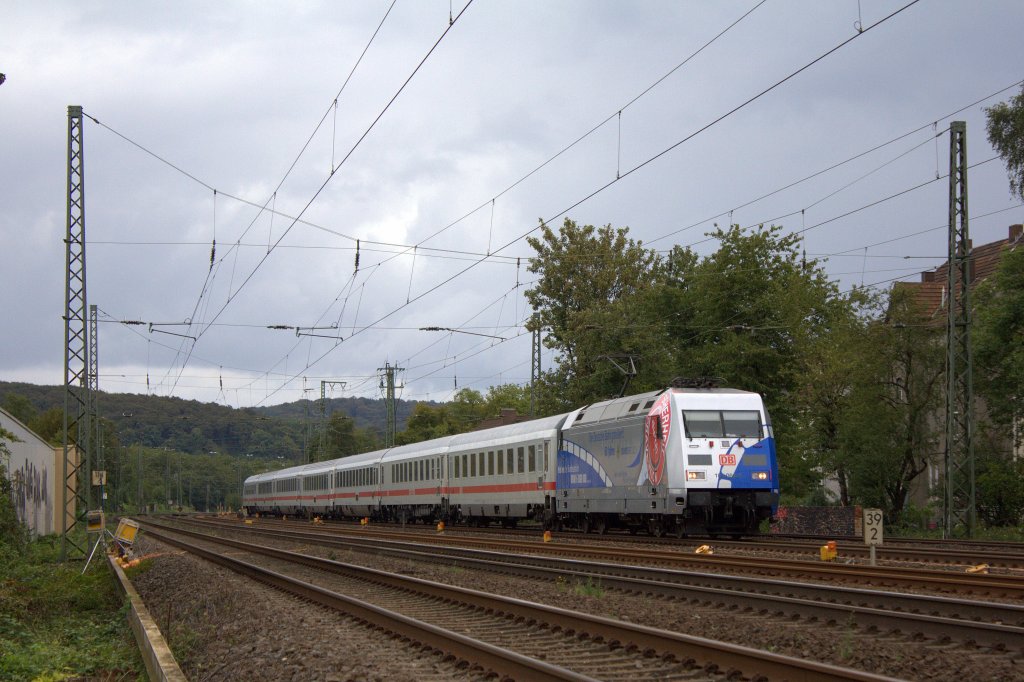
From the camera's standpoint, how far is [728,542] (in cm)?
2339

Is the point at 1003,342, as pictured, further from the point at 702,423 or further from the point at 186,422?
→ the point at 186,422

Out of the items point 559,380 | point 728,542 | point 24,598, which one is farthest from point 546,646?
point 559,380

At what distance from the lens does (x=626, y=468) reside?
25203 millimetres

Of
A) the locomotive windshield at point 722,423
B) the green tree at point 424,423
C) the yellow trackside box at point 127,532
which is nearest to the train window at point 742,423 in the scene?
the locomotive windshield at point 722,423

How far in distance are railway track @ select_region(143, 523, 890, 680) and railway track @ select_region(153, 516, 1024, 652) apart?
6.90ft

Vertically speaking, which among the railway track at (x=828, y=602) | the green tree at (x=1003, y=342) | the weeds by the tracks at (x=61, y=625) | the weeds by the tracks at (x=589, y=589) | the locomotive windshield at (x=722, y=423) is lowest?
the weeds by the tracks at (x=61, y=625)

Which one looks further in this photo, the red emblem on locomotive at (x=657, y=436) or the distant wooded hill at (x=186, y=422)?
the distant wooded hill at (x=186, y=422)

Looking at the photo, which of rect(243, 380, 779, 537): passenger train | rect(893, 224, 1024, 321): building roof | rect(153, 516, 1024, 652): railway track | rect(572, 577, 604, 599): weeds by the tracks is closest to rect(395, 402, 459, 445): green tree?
rect(893, 224, 1024, 321): building roof

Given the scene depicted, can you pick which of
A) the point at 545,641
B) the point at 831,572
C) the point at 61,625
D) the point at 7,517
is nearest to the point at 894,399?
the point at 831,572

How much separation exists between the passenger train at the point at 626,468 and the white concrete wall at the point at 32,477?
14097mm

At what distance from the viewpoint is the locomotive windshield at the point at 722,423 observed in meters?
23.1

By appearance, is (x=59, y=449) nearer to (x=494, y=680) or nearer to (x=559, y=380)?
(x=559, y=380)

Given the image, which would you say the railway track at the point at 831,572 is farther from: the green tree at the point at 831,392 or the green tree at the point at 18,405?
the green tree at the point at 18,405

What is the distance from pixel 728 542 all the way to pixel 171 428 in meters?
89.5
